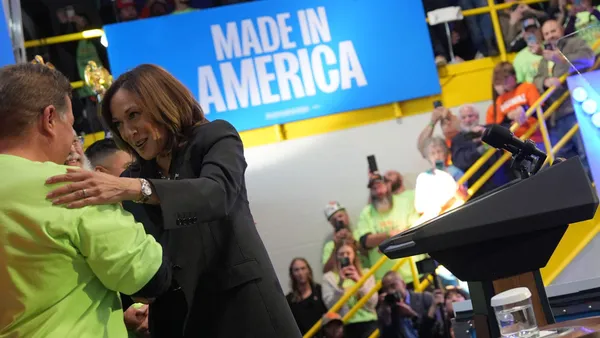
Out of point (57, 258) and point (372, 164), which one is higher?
point (372, 164)

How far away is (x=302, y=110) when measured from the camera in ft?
23.2

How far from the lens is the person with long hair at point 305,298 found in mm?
6414

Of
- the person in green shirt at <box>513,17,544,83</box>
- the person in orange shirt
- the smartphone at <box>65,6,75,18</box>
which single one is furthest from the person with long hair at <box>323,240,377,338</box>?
the smartphone at <box>65,6,75,18</box>

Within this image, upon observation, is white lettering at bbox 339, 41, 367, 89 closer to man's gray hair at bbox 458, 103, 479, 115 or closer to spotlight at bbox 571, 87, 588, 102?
man's gray hair at bbox 458, 103, 479, 115

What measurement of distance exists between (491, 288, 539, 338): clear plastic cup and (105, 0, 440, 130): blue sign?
5.74 m

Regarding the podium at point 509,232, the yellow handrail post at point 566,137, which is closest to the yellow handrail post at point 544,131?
the yellow handrail post at point 566,137

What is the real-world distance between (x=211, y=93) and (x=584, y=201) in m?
5.92

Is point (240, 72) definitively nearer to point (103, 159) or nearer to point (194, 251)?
point (103, 159)

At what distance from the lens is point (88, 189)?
→ 1.39m

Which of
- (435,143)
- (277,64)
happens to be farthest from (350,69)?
(435,143)

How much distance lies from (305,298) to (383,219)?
970 mm

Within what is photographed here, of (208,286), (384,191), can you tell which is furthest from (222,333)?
(384,191)

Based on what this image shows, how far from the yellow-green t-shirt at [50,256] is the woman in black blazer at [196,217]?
14 centimetres

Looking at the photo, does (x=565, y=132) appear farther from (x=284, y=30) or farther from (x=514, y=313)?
(x=514, y=313)
